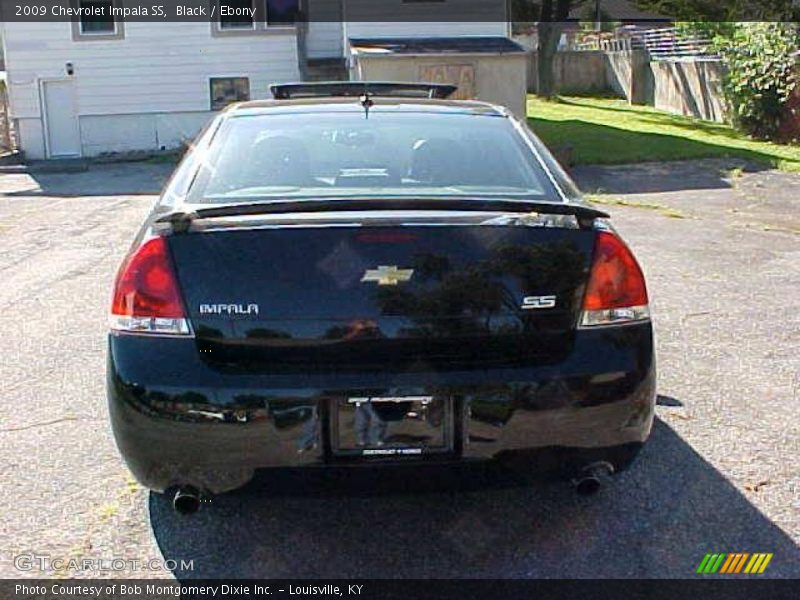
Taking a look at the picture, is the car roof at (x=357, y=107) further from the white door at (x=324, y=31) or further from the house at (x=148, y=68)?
the white door at (x=324, y=31)

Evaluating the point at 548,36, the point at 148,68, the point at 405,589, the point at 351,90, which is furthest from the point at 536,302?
the point at 548,36

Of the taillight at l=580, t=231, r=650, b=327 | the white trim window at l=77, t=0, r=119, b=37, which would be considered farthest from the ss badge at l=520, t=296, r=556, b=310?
the white trim window at l=77, t=0, r=119, b=37

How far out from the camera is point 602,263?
9.39ft

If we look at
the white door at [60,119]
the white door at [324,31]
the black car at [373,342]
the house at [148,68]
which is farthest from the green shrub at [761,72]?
the black car at [373,342]

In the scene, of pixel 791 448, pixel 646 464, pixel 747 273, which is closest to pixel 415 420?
pixel 646 464

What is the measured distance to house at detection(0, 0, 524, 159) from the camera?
66.1 ft

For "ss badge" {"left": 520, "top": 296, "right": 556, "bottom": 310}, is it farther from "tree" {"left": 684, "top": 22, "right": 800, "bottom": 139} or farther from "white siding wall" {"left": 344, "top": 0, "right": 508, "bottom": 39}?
"white siding wall" {"left": 344, "top": 0, "right": 508, "bottom": 39}

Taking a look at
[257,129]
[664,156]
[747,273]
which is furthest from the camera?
[664,156]

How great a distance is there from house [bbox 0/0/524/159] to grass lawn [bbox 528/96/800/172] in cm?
336

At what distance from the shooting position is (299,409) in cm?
267

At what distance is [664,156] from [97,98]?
1287cm

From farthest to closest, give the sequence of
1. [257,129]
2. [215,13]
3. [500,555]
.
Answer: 1. [215,13]
2. [257,129]
3. [500,555]

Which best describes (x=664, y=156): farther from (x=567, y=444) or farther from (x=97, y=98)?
(x=567, y=444)

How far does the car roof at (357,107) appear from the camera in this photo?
3949 mm
